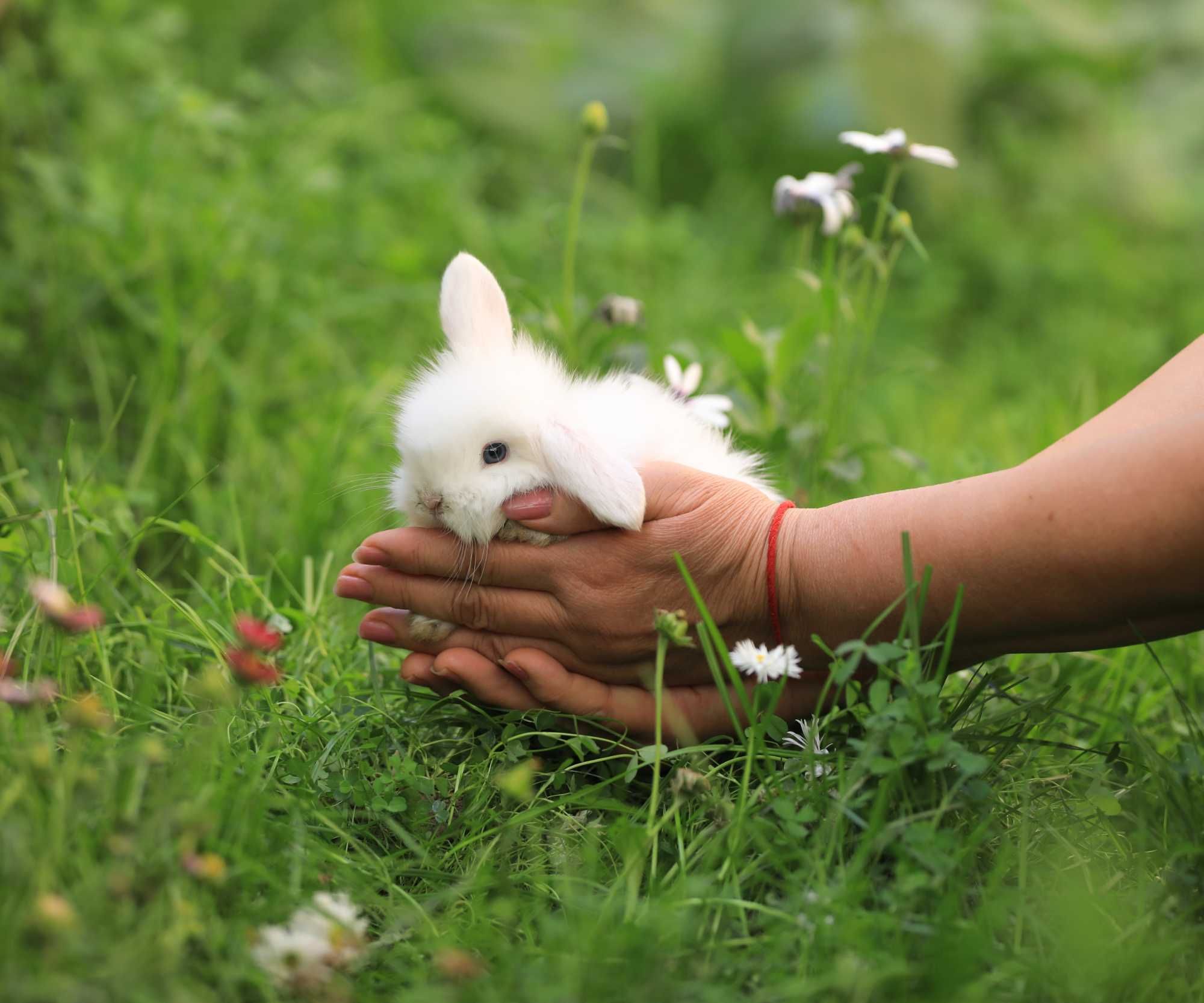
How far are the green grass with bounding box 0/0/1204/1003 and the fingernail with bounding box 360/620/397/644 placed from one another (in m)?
0.11

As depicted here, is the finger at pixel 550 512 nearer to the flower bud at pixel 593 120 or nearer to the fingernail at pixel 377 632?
the fingernail at pixel 377 632

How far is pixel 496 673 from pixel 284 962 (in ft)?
2.16

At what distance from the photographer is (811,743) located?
159cm

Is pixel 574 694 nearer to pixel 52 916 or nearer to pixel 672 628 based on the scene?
pixel 672 628

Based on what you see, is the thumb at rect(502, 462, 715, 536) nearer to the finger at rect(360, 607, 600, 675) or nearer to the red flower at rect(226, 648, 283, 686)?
the finger at rect(360, 607, 600, 675)

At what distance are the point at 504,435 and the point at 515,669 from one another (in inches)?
14.8

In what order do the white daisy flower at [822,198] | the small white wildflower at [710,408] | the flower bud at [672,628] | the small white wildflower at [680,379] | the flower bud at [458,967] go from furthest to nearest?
the white daisy flower at [822,198]
the small white wildflower at [680,379]
the small white wildflower at [710,408]
the flower bud at [672,628]
the flower bud at [458,967]

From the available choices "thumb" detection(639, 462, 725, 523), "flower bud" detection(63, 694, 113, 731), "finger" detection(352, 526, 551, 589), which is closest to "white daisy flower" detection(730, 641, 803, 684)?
"thumb" detection(639, 462, 725, 523)

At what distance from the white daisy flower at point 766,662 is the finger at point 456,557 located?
34 centimetres

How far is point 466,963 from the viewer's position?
1.18 m

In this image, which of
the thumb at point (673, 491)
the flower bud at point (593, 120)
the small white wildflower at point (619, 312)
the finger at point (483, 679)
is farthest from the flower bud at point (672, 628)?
the flower bud at point (593, 120)

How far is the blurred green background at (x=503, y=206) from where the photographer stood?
2879mm

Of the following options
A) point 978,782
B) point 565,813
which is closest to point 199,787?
point 565,813

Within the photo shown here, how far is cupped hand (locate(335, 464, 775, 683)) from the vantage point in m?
1.75
